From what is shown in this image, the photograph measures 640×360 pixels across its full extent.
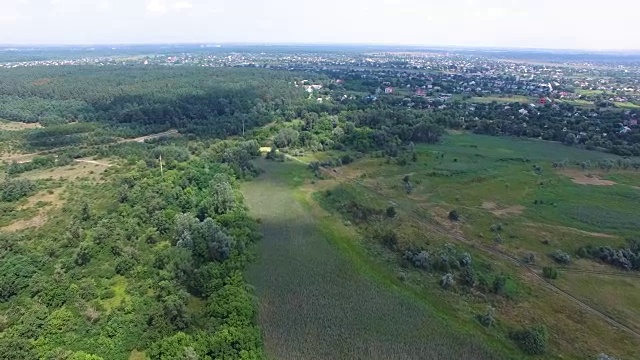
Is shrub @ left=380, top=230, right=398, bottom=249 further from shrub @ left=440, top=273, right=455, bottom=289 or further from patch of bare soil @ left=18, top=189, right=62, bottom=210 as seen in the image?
patch of bare soil @ left=18, top=189, right=62, bottom=210

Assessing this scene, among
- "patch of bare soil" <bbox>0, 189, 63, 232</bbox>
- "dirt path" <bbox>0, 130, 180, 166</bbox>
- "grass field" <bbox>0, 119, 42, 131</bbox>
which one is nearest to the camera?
"patch of bare soil" <bbox>0, 189, 63, 232</bbox>

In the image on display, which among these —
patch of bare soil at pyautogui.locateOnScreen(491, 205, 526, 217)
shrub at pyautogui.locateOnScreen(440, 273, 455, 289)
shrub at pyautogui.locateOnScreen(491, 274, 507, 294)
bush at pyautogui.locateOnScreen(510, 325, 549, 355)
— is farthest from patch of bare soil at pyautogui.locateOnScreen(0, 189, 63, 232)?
patch of bare soil at pyautogui.locateOnScreen(491, 205, 526, 217)

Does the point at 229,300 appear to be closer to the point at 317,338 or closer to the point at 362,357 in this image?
the point at 317,338

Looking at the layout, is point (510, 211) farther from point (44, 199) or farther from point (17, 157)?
point (17, 157)

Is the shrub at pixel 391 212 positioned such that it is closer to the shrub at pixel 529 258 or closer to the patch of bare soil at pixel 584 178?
the shrub at pixel 529 258

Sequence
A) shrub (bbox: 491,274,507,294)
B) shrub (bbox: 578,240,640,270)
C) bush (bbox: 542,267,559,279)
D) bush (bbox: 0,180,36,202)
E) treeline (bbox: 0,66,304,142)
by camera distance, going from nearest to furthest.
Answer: shrub (bbox: 491,274,507,294)
bush (bbox: 542,267,559,279)
shrub (bbox: 578,240,640,270)
bush (bbox: 0,180,36,202)
treeline (bbox: 0,66,304,142)

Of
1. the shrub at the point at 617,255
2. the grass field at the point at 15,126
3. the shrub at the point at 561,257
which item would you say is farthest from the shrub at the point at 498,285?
the grass field at the point at 15,126

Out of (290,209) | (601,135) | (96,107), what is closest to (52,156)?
(96,107)
